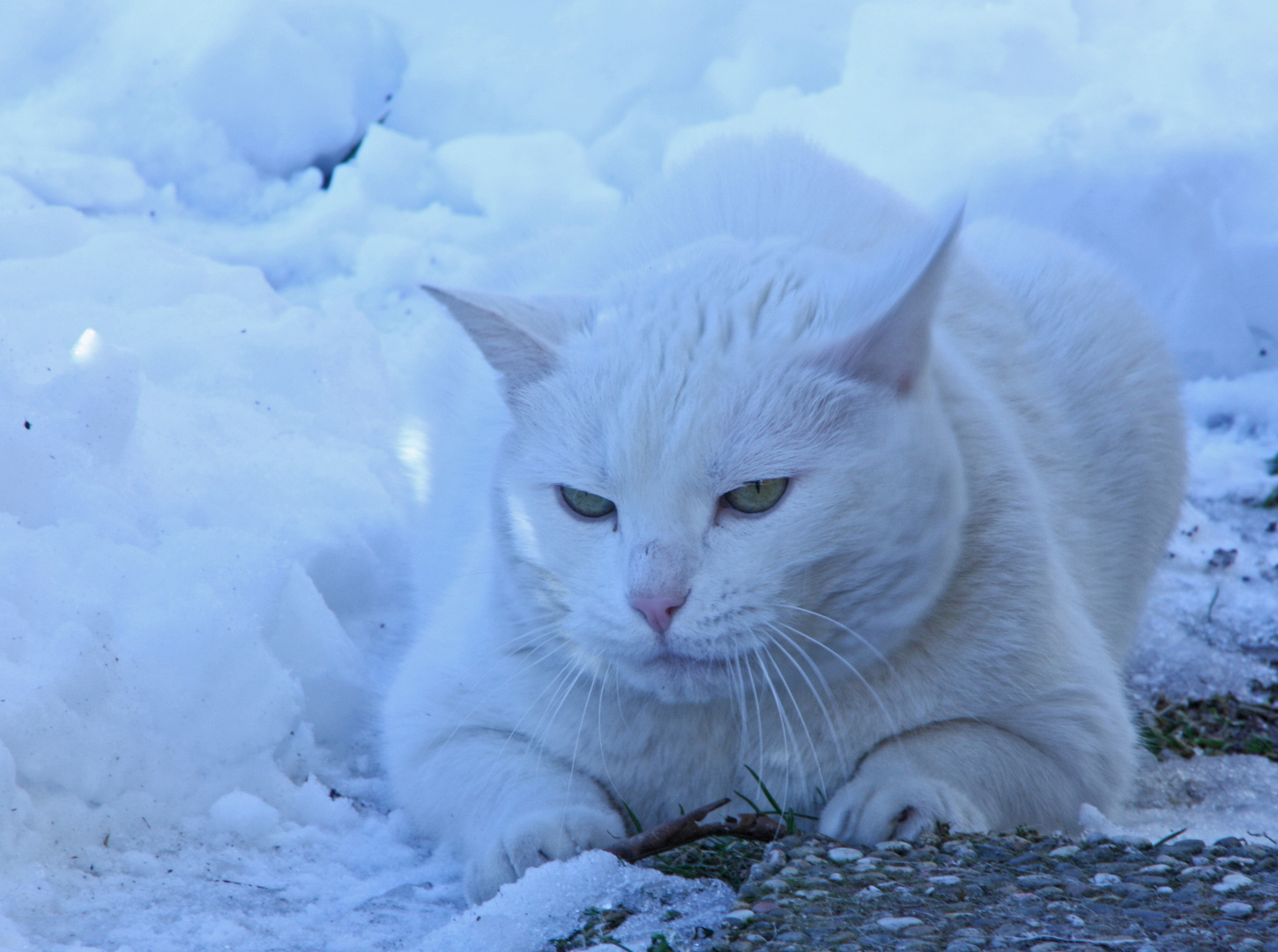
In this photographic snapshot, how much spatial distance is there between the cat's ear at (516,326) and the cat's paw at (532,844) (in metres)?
0.76

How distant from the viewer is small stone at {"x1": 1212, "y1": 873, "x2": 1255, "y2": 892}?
1.59 m

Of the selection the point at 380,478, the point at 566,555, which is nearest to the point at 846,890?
the point at 566,555

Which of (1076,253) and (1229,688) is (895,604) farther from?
(1076,253)

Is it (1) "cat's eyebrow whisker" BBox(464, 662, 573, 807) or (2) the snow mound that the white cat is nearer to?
(1) "cat's eyebrow whisker" BBox(464, 662, 573, 807)

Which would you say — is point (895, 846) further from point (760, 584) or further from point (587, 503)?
point (587, 503)

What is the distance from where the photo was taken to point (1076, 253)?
3.38 m

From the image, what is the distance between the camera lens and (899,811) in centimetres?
191

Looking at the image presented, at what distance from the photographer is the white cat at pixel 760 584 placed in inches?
70.6

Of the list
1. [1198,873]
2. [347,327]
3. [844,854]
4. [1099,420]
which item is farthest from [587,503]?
[347,327]

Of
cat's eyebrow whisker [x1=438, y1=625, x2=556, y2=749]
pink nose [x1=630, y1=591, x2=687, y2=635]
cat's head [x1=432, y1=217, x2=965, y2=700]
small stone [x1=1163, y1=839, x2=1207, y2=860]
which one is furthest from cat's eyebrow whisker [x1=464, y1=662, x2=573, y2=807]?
small stone [x1=1163, y1=839, x2=1207, y2=860]

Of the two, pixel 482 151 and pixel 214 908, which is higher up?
pixel 482 151

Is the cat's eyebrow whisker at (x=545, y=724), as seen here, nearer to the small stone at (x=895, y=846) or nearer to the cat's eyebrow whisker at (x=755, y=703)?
the cat's eyebrow whisker at (x=755, y=703)

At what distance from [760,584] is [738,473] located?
6.7 inches

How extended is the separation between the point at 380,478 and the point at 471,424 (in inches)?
24.8
